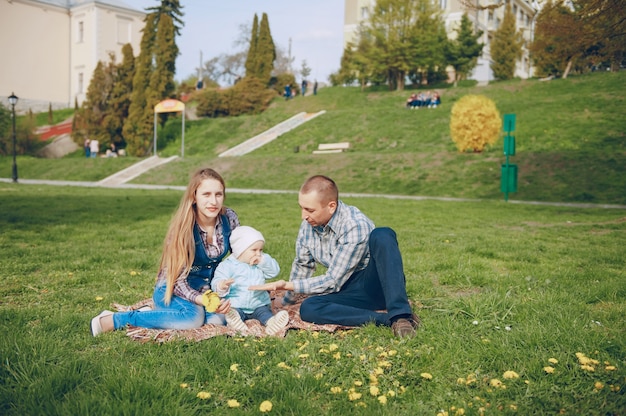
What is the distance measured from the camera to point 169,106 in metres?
33.0

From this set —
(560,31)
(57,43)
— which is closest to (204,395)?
(560,31)

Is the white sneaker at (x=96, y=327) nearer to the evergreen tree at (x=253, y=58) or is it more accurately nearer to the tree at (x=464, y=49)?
the tree at (x=464, y=49)

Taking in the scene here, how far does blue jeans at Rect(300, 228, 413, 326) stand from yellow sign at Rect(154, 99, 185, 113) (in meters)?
29.8

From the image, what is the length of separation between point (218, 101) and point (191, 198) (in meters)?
39.8

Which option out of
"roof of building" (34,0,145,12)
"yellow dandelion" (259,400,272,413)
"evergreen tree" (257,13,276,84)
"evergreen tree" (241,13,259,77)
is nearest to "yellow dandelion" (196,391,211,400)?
"yellow dandelion" (259,400,272,413)

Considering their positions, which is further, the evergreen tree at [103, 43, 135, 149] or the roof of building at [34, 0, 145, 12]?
the roof of building at [34, 0, 145, 12]

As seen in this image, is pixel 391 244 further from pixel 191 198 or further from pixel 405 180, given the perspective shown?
pixel 405 180

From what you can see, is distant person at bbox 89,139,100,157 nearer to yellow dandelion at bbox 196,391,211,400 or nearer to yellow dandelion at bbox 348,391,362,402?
yellow dandelion at bbox 196,391,211,400

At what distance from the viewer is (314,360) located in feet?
11.1

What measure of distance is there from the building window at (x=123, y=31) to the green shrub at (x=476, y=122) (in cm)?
4218

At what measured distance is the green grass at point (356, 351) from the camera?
2.79 meters

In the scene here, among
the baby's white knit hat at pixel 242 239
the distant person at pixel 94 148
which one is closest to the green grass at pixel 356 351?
the baby's white knit hat at pixel 242 239

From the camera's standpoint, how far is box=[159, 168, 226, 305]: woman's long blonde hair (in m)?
4.07

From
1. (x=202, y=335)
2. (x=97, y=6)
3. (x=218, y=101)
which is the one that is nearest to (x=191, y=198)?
(x=202, y=335)
